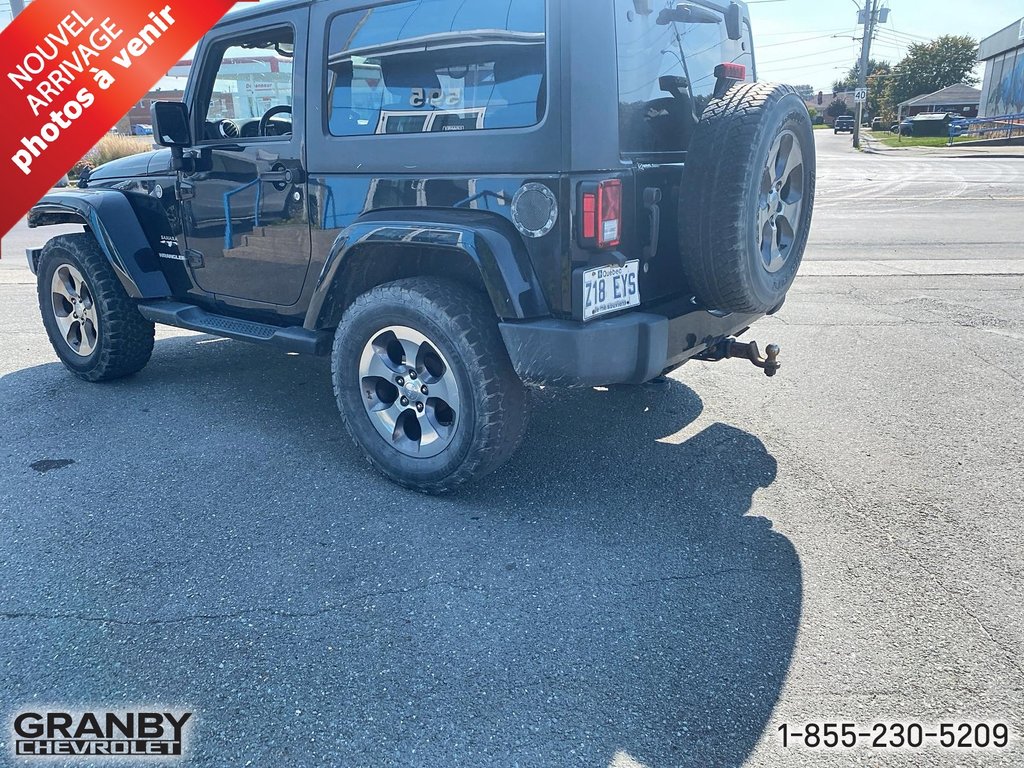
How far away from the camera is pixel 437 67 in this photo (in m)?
3.13

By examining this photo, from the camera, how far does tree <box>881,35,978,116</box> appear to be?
76.5 m

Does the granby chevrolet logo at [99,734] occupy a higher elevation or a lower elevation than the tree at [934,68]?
lower

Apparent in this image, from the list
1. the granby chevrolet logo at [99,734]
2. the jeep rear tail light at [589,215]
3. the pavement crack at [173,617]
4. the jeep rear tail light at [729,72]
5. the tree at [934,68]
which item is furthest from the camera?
the tree at [934,68]

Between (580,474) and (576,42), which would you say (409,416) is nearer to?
(580,474)

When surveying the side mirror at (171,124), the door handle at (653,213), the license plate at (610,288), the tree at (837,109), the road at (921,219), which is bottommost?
the road at (921,219)

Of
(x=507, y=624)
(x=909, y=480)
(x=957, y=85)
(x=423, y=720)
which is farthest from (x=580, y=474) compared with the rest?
(x=957, y=85)

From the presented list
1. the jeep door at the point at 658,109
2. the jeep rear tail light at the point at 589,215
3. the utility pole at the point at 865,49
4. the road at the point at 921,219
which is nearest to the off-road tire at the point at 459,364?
the jeep rear tail light at the point at 589,215

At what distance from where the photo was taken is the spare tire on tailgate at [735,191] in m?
2.90

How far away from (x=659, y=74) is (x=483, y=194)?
87 centimetres

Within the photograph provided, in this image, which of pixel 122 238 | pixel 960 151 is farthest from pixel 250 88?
pixel 960 151

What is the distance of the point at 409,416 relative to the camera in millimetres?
3463

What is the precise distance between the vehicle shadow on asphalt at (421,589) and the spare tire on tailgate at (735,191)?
91 cm

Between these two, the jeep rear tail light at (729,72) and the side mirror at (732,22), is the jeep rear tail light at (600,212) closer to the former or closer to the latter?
the jeep rear tail light at (729,72)

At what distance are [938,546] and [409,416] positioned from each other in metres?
2.13
